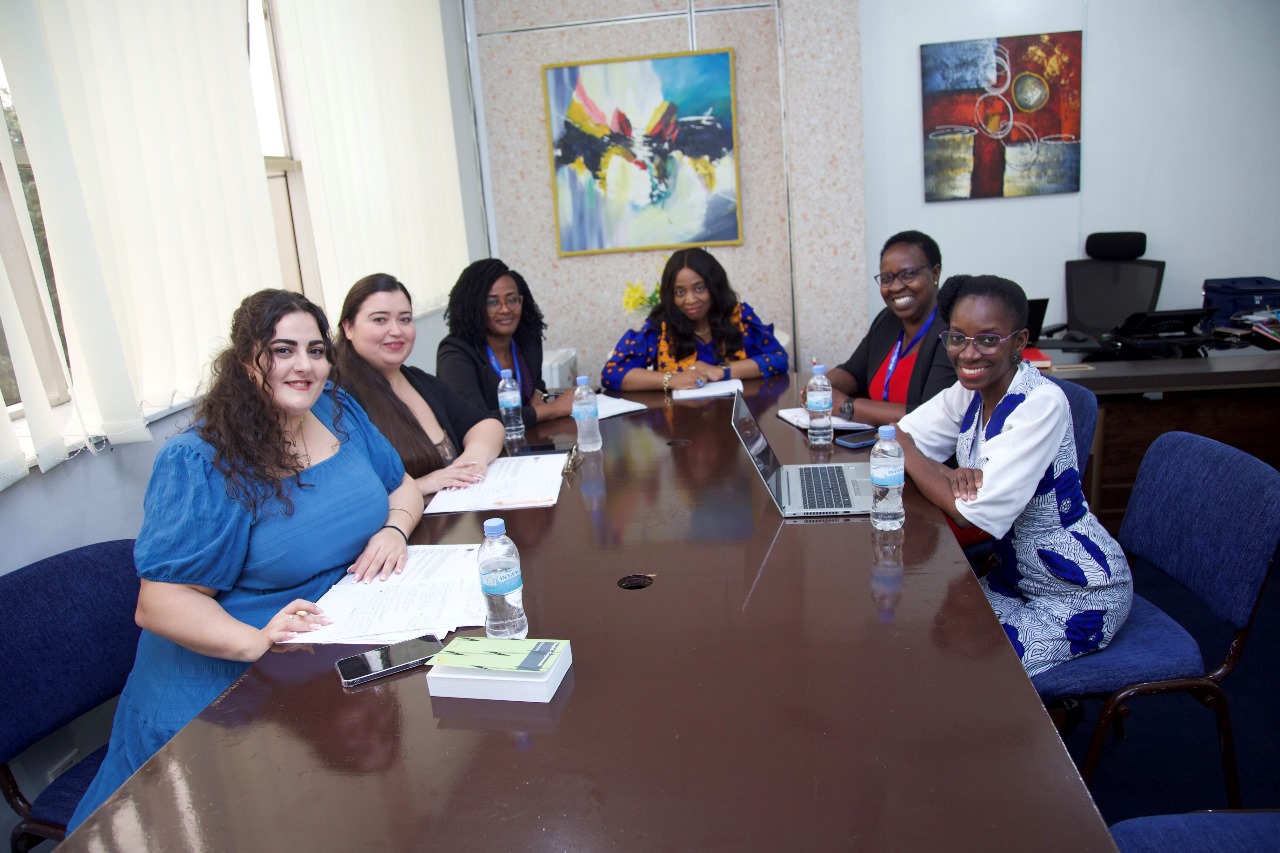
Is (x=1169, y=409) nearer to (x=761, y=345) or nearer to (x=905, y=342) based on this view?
(x=905, y=342)

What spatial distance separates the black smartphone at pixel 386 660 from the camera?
128 centimetres

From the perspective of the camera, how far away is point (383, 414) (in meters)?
2.34

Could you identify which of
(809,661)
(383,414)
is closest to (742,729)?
(809,661)

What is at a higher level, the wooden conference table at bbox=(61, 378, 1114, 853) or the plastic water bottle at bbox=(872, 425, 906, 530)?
the plastic water bottle at bbox=(872, 425, 906, 530)

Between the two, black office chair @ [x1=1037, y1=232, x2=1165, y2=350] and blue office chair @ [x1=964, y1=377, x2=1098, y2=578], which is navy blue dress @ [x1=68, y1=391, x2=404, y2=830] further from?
black office chair @ [x1=1037, y1=232, x2=1165, y2=350]

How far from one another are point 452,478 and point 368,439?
29 centimetres

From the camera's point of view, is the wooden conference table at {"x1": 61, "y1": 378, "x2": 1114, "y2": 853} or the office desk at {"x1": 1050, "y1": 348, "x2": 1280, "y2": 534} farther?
the office desk at {"x1": 1050, "y1": 348, "x2": 1280, "y2": 534}

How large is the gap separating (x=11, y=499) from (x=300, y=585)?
718mm

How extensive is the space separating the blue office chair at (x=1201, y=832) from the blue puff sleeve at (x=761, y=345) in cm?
237

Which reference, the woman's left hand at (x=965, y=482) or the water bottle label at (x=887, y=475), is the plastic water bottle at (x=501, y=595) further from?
the woman's left hand at (x=965, y=482)

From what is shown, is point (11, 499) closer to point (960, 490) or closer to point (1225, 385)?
point (960, 490)

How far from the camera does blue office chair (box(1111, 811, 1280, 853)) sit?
3.94 feet

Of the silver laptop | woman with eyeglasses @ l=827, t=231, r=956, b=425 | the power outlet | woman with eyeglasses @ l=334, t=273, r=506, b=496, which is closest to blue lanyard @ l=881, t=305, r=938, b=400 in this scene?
woman with eyeglasses @ l=827, t=231, r=956, b=425

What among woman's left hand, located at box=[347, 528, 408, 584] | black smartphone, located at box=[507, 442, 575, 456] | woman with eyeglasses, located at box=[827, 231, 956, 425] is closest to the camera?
woman's left hand, located at box=[347, 528, 408, 584]
